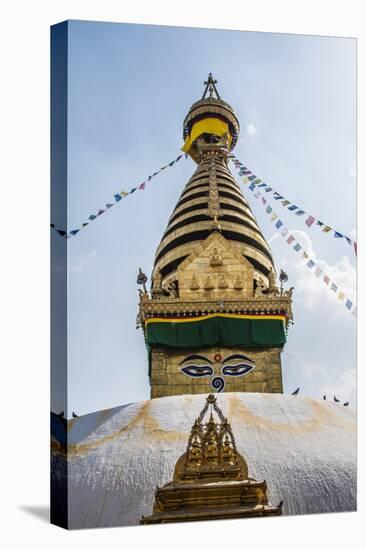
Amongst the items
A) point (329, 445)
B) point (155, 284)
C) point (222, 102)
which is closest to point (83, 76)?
point (222, 102)

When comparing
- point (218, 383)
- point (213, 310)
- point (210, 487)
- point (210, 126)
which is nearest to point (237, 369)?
point (218, 383)

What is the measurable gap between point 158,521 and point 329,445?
2.30 meters

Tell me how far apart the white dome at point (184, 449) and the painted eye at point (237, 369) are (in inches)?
17.8

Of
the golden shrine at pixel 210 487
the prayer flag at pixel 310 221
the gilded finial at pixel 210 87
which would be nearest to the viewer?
the golden shrine at pixel 210 487

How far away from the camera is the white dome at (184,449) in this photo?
10.3 meters

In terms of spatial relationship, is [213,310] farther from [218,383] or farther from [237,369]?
[218,383]

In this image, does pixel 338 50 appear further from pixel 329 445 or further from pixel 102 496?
pixel 102 496

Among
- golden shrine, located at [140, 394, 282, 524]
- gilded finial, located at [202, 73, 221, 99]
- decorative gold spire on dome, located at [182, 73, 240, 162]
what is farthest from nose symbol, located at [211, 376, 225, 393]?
gilded finial, located at [202, 73, 221, 99]

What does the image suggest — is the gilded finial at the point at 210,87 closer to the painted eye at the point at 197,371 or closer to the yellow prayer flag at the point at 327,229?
the yellow prayer flag at the point at 327,229

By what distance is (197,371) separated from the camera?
1209cm

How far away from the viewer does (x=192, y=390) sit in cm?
1197

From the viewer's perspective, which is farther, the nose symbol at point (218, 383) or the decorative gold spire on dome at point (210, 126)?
the decorative gold spire on dome at point (210, 126)

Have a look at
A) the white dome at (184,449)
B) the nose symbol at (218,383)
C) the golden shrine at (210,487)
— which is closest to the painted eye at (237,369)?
the nose symbol at (218,383)

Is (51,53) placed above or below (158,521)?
above
